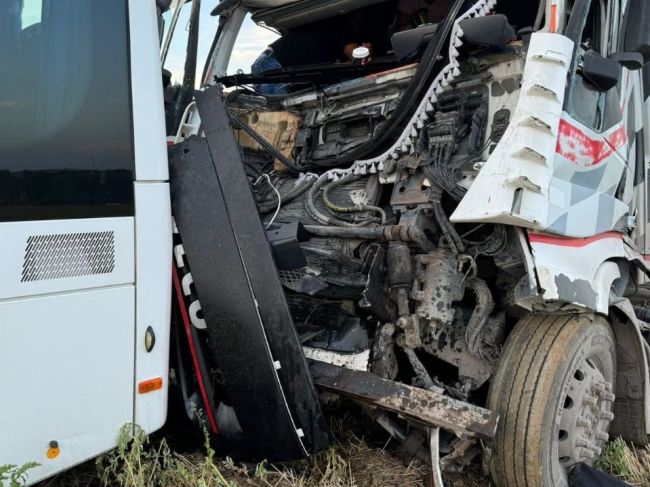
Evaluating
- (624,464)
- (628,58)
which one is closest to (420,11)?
(628,58)

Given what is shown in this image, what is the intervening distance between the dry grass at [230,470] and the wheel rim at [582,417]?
2.26ft

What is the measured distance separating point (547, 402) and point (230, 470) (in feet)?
4.50

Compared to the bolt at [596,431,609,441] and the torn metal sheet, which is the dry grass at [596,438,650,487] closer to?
the bolt at [596,431,609,441]

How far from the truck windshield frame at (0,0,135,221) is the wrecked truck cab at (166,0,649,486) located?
38cm

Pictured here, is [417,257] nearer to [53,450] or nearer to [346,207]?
[346,207]

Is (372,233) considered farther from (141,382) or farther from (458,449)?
(141,382)

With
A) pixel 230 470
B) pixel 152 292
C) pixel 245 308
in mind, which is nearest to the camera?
pixel 152 292

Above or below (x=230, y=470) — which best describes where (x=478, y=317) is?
above

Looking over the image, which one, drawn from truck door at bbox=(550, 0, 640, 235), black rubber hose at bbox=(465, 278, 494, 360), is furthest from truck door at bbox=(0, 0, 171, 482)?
truck door at bbox=(550, 0, 640, 235)

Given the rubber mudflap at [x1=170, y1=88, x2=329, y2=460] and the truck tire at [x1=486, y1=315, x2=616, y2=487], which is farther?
the truck tire at [x1=486, y1=315, x2=616, y2=487]

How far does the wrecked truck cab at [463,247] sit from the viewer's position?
2.23 metres

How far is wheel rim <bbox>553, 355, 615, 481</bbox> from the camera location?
2621 mm

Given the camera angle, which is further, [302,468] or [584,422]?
[584,422]

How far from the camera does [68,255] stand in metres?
1.75
